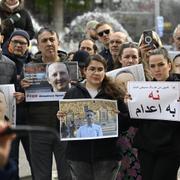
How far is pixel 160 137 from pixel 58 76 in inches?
49.5

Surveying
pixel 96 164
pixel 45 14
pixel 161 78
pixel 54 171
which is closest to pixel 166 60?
pixel 161 78

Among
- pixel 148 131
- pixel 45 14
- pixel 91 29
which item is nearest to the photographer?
pixel 148 131

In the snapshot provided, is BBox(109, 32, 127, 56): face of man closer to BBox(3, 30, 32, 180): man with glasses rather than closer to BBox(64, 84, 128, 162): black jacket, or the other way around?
BBox(3, 30, 32, 180): man with glasses

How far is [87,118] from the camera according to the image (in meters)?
5.47

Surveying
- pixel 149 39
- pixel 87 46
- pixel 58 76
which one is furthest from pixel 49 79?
pixel 87 46

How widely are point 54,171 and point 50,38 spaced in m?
2.07

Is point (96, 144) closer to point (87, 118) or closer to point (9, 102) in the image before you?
point (87, 118)

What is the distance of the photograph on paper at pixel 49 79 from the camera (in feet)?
19.6

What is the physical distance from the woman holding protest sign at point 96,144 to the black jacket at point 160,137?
0.97ft

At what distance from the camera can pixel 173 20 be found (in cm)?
2989

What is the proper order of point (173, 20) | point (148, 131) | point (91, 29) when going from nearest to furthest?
1. point (148, 131)
2. point (91, 29)
3. point (173, 20)

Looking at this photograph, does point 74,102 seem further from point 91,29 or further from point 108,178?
point 91,29

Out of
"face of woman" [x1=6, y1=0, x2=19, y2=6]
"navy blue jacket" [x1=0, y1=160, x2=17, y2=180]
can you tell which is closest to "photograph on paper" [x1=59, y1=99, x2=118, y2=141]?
"navy blue jacket" [x1=0, y1=160, x2=17, y2=180]

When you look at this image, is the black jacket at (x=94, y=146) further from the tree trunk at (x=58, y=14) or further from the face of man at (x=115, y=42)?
the tree trunk at (x=58, y=14)
